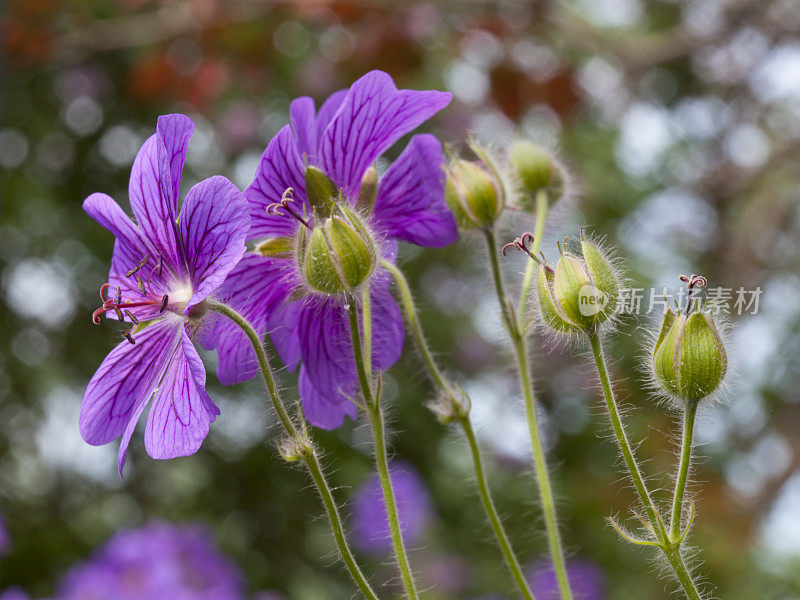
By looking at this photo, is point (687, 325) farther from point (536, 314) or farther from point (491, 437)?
point (491, 437)

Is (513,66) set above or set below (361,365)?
above

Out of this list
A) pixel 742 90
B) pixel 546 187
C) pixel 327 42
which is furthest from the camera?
pixel 742 90

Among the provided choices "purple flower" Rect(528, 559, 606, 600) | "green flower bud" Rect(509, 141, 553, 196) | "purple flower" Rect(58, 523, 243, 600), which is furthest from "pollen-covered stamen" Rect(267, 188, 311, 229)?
"purple flower" Rect(528, 559, 606, 600)

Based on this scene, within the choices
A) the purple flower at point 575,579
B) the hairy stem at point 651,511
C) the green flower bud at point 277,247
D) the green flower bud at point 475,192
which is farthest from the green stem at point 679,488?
the purple flower at point 575,579

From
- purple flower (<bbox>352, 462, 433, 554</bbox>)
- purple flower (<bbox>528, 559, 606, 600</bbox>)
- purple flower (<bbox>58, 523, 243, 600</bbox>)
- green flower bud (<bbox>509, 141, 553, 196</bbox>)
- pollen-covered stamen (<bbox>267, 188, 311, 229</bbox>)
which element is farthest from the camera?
purple flower (<bbox>352, 462, 433, 554</bbox>)

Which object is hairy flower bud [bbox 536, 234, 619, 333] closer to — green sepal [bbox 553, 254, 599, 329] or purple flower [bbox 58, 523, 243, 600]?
green sepal [bbox 553, 254, 599, 329]

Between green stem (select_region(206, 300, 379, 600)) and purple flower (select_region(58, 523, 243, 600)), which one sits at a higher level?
green stem (select_region(206, 300, 379, 600))

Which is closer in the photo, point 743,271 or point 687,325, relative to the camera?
point 687,325

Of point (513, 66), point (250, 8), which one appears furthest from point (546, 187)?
point (250, 8)
